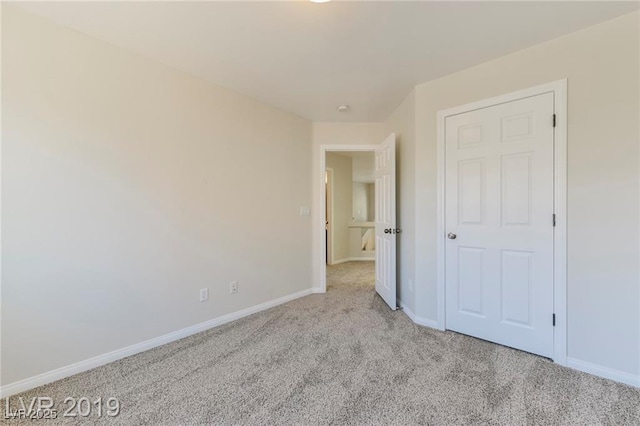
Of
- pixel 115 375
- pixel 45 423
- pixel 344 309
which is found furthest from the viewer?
pixel 344 309

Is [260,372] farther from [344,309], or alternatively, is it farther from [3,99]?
[3,99]

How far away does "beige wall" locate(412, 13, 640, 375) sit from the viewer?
1812mm

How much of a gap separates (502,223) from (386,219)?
1292mm

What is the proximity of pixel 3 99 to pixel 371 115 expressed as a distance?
10.7ft

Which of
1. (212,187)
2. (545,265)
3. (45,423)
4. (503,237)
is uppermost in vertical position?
(212,187)

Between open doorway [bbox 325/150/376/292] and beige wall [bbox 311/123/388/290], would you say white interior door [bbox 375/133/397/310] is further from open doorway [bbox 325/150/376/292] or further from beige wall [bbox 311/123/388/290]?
open doorway [bbox 325/150/376/292]

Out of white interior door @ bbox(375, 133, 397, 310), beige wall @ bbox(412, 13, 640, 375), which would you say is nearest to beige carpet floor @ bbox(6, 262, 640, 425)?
beige wall @ bbox(412, 13, 640, 375)

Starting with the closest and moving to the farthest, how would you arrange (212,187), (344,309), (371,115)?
(212,187) → (344,309) → (371,115)

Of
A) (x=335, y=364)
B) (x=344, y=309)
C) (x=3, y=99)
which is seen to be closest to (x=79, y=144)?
(x=3, y=99)

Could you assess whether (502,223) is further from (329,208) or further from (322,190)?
(329,208)

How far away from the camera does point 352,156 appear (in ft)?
20.5

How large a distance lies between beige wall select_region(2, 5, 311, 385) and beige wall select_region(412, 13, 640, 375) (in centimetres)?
275

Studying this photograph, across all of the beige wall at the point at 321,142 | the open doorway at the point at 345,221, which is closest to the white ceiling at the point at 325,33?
the beige wall at the point at 321,142

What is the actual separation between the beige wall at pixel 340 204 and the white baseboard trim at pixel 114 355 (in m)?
3.24
